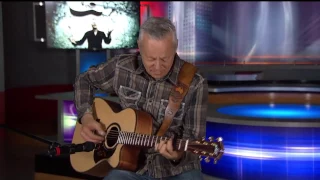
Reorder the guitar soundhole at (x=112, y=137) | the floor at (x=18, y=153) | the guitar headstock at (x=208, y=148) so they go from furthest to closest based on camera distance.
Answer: the floor at (x=18, y=153) < the guitar soundhole at (x=112, y=137) < the guitar headstock at (x=208, y=148)

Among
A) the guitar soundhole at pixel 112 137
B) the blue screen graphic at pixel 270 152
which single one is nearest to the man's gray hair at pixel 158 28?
the guitar soundhole at pixel 112 137

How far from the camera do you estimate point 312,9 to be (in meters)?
7.00

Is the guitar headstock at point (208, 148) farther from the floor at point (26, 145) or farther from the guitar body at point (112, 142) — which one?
the floor at point (26, 145)

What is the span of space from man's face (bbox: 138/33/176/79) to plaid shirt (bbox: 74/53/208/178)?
80 mm

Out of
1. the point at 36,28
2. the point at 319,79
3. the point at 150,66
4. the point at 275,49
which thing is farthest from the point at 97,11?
the point at 150,66

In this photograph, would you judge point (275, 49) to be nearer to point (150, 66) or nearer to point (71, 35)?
point (71, 35)

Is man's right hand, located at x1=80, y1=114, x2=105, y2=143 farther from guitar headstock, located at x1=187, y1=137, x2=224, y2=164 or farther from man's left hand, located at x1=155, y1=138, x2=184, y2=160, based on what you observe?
guitar headstock, located at x1=187, y1=137, x2=224, y2=164

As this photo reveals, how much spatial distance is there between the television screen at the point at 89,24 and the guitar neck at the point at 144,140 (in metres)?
3.76

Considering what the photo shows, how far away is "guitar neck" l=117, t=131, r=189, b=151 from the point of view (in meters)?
1.54

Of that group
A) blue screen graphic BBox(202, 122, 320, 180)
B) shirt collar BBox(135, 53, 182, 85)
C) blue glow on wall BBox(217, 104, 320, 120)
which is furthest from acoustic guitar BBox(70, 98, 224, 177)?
blue glow on wall BBox(217, 104, 320, 120)

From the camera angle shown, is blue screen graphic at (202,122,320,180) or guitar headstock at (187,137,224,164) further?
blue screen graphic at (202,122,320,180)

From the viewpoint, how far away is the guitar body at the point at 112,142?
171 cm

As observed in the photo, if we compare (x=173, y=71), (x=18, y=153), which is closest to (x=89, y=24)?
(x=18, y=153)

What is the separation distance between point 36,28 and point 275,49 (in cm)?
361
